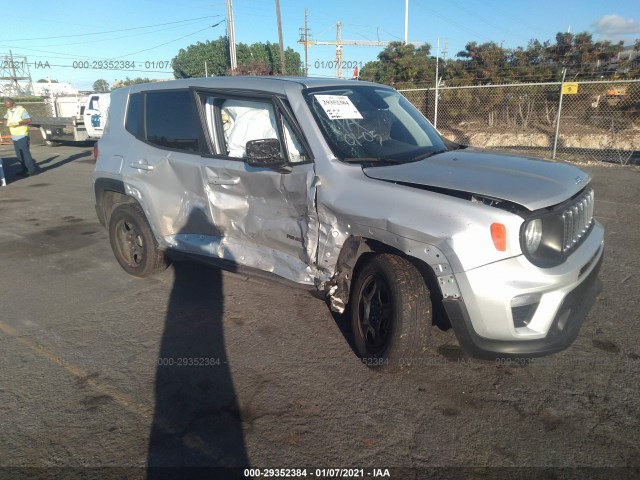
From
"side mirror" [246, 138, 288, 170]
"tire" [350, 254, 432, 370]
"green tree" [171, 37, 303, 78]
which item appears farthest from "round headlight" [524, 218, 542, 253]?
"green tree" [171, 37, 303, 78]

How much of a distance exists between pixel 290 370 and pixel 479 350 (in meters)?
1.30

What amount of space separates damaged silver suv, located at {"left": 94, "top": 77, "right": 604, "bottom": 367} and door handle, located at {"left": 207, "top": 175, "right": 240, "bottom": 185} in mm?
13

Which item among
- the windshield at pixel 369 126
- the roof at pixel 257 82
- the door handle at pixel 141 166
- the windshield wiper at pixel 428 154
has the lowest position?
the door handle at pixel 141 166

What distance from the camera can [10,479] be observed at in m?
2.46

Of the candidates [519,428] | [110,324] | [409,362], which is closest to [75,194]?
[110,324]

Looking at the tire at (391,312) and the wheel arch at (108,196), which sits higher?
the wheel arch at (108,196)

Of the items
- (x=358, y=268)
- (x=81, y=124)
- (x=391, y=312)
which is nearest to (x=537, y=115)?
(x=358, y=268)

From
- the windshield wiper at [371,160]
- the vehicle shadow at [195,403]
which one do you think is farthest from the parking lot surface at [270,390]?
the windshield wiper at [371,160]

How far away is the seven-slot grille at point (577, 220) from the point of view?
2.98m

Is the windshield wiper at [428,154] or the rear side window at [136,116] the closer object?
the windshield wiper at [428,154]

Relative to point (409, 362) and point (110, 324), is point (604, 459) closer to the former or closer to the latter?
point (409, 362)

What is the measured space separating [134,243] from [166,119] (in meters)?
1.41

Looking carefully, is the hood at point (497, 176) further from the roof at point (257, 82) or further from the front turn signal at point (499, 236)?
the roof at point (257, 82)

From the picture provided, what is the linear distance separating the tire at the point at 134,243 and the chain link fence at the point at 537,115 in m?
11.5
